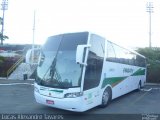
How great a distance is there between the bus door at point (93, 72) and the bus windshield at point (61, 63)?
48 cm

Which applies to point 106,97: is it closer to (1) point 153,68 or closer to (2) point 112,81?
(2) point 112,81

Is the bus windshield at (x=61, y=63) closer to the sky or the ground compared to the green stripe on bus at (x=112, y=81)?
closer to the sky

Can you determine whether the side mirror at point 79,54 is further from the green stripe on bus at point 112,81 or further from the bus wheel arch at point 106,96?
the bus wheel arch at point 106,96

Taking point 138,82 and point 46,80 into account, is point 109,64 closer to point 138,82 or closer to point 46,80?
point 46,80

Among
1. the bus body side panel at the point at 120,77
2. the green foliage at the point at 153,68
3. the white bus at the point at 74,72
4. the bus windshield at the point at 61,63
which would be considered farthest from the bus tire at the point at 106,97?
the green foliage at the point at 153,68

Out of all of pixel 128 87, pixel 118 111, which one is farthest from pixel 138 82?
pixel 118 111

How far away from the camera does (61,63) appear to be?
9.71 m

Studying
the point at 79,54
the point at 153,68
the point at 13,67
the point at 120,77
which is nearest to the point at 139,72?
the point at 120,77

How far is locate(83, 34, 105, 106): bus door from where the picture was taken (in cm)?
972

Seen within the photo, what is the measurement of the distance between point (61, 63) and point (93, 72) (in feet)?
4.68

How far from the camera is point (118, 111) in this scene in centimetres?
1088

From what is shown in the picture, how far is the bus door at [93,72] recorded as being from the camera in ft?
31.9

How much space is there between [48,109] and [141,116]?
391 centimetres

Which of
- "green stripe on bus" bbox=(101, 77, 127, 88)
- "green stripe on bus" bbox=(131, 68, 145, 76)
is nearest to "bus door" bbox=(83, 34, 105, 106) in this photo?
"green stripe on bus" bbox=(101, 77, 127, 88)
